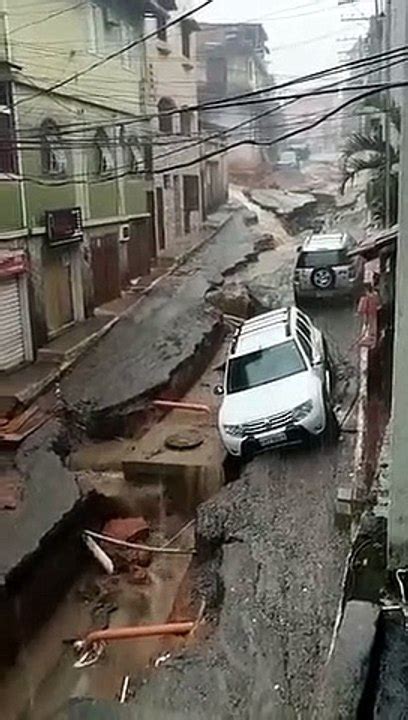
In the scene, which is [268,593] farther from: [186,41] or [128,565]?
[186,41]

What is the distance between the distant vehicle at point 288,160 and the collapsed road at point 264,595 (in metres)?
1.94

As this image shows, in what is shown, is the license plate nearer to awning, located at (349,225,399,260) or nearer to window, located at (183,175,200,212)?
awning, located at (349,225,399,260)

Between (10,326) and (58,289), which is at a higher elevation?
(58,289)

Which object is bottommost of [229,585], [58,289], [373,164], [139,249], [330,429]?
[229,585]

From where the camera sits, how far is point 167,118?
5.00 meters

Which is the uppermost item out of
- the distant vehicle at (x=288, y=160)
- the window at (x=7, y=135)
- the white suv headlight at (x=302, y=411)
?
the window at (x=7, y=135)

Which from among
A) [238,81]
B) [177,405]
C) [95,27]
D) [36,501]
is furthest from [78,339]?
[95,27]

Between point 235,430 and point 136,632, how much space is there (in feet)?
4.02

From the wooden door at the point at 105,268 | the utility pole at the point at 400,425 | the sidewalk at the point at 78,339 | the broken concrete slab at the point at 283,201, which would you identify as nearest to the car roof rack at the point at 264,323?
the sidewalk at the point at 78,339

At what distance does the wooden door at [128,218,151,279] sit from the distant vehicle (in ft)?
5.03

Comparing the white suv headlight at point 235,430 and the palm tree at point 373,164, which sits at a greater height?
the palm tree at point 373,164

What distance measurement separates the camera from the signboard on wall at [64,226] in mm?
5258

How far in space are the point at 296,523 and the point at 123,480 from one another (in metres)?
1.23

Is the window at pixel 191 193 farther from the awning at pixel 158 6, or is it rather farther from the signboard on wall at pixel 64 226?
the awning at pixel 158 6
